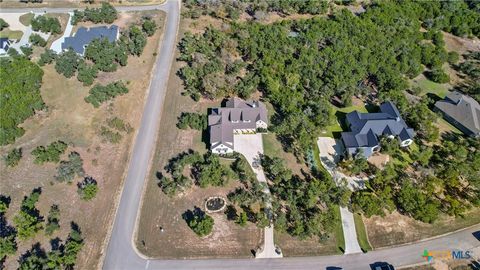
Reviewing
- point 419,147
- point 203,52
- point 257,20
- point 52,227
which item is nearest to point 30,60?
point 203,52

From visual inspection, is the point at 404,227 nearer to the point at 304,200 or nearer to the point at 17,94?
the point at 304,200

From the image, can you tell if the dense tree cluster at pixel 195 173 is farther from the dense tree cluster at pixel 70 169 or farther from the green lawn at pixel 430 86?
the green lawn at pixel 430 86

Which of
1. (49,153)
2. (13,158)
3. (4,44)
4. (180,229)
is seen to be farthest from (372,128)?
(4,44)

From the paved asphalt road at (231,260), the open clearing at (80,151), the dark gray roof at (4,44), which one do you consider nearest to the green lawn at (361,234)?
the paved asphalt road at (231,260)

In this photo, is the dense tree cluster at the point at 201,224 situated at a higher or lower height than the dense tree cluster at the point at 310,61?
lower

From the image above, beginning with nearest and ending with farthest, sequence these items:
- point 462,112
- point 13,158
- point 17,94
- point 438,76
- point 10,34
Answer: point 13,158
point 17,94
point 462,112
point 438,76
point 10,34

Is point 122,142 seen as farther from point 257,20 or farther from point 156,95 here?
point 257,20
